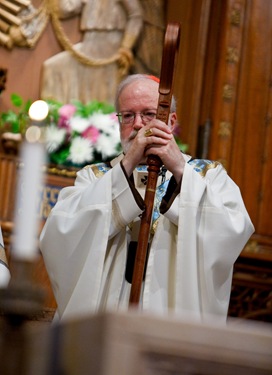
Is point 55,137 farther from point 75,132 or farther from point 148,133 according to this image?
point 148,133

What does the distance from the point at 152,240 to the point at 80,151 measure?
6.17 ft

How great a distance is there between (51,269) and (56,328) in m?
2.32

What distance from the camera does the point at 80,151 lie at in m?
5.52

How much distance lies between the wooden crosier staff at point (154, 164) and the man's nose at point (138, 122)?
303 mm

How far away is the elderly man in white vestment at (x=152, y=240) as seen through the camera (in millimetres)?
3600

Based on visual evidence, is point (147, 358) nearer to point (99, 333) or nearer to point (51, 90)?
point (99, 333)

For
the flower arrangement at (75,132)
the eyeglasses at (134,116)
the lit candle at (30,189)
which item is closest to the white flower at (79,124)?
the flower arrangement at (75,132)

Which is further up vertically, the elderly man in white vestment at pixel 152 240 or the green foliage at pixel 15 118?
the green foliage at pixel 15 118

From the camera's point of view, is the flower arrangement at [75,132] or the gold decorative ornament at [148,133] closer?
the gold decorative ornament at [148,133]

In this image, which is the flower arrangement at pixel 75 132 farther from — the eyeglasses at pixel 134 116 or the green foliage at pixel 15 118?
the eyeglasses at pixel 134 116

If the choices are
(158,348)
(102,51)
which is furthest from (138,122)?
(158,348)

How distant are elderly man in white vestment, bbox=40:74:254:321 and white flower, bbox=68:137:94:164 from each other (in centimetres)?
170

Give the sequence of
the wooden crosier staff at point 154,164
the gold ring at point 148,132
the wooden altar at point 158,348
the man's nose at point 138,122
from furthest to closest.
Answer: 1. the man's nose at point 138,122
2. the gold ring at point 148,132
3. the wooden crosier staff at point 154,164
4. the wooden altar at point 158,348

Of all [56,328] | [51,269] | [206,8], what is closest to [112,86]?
[206,8]
